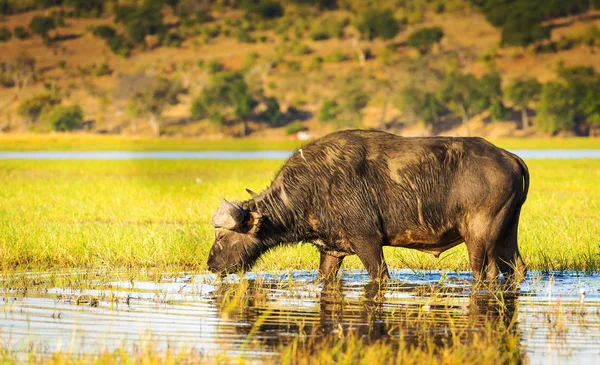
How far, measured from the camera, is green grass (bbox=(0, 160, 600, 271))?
1322 centimetres

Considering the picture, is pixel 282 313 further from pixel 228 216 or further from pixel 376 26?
pixel 376 26

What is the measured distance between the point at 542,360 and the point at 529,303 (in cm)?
240

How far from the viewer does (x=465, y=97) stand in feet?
292

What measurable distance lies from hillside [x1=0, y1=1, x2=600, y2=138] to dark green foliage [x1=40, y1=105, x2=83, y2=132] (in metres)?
0.54

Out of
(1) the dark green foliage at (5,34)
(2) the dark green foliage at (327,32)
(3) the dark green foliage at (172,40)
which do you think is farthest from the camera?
(1) the dark green foliage at (5,34)

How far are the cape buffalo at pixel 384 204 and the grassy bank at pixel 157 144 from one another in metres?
54.6

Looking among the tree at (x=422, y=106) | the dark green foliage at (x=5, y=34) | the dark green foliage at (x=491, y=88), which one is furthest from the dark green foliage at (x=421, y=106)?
the dark green foliage at (x=5, y=34)

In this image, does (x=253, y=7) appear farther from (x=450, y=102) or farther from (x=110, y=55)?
(x=450, y=102)

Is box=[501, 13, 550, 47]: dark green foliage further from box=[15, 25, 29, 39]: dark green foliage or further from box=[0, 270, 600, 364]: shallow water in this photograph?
box=[0, 270, 600, 364]: shallow water

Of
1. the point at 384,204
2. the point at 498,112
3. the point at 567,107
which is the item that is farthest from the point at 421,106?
the point at 384,204

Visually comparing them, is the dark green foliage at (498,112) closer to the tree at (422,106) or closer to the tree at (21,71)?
the tree at (422,106)

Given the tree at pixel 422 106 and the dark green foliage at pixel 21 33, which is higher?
the dark green foliage at pixel 21 33

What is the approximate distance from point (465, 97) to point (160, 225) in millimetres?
74606

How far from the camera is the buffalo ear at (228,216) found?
1103 cm
